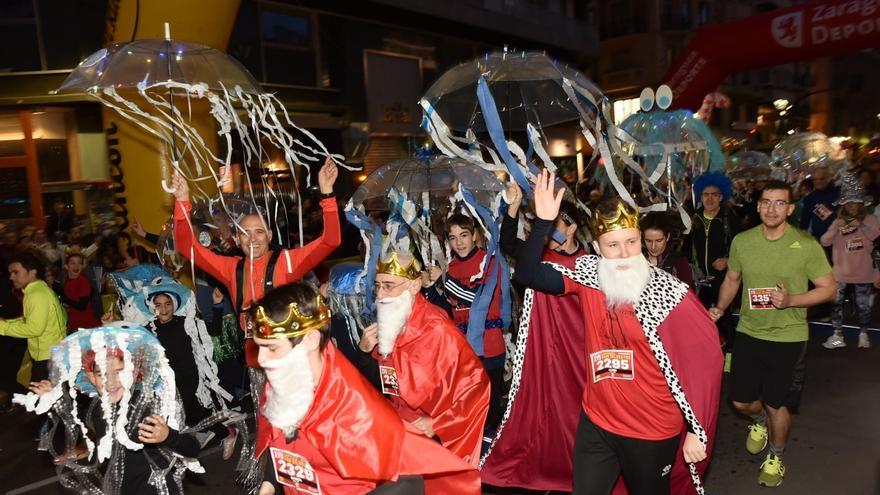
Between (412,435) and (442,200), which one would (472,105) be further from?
(412,435)

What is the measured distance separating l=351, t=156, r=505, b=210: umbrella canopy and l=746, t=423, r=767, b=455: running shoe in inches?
98.2

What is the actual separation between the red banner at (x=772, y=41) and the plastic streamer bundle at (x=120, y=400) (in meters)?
11.6

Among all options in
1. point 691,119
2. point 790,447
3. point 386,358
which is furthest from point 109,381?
point 691,119

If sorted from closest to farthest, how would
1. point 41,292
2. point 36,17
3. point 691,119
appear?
point 41,292
point 691,119
point 36,17

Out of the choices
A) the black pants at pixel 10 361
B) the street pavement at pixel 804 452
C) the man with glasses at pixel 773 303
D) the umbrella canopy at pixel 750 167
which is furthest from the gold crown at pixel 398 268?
the umbrella canopy at pixel 750 167

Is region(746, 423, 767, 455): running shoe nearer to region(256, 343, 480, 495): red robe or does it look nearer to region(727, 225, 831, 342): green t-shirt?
region(727, 225, 831, 342): green t-shirt

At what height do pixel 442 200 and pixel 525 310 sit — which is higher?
pixel 442 200

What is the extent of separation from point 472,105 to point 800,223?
6.15 metres

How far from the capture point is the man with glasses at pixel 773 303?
163 inches

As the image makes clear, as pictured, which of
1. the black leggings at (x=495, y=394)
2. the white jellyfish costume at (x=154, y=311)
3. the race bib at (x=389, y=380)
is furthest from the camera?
the white jellyfish costume at (x=154, y=311)

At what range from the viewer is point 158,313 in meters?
5.12

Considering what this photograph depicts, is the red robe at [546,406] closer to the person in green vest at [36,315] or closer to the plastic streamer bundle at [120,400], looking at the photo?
the plastic streamer bundle at [120,400]

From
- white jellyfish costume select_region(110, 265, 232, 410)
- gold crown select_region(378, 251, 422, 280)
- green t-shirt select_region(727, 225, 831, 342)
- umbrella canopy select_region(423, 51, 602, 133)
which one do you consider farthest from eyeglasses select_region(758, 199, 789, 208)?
white jellyfish costume select_region(110, 265, 232, 410)

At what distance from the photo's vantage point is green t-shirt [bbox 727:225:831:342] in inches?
164
